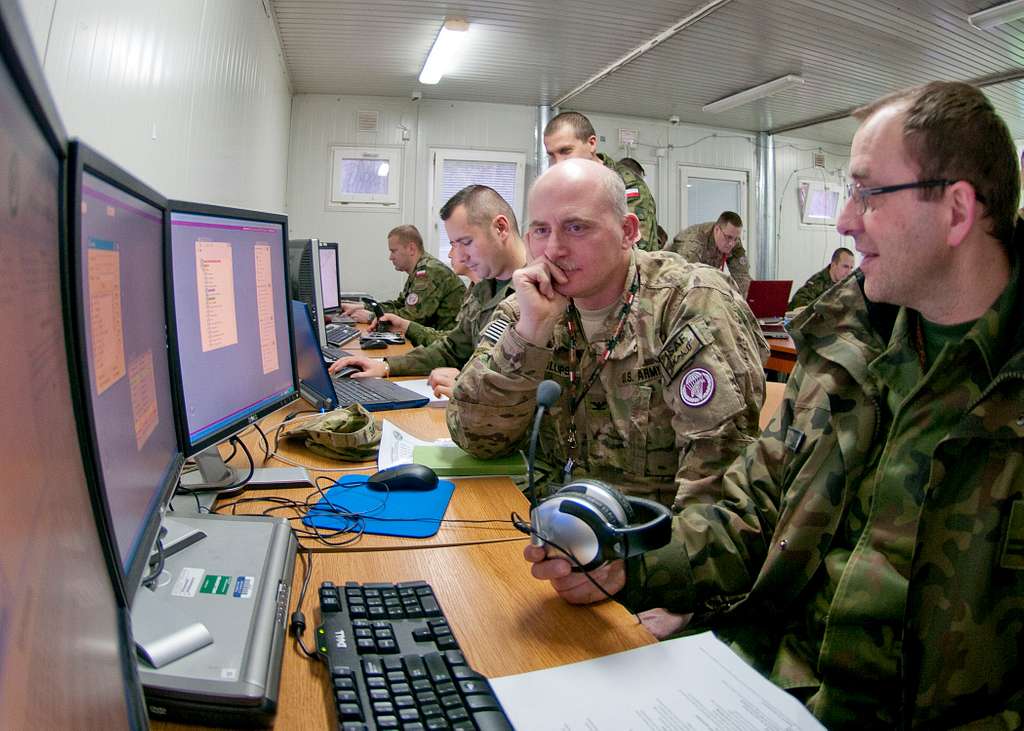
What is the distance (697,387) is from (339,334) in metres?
2.43

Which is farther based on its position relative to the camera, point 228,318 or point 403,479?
point 403,479

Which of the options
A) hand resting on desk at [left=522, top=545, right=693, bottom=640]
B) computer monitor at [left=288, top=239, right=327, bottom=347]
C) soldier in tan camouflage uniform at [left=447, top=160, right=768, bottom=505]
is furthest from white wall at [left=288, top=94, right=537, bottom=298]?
hand resting on desk at [left=522, top=545, right=693, bottom=640]

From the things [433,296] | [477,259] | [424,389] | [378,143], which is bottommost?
[424,389]

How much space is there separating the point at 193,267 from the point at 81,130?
794mm

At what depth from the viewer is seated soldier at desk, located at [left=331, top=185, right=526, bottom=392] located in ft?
8.48

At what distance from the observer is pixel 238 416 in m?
1.09

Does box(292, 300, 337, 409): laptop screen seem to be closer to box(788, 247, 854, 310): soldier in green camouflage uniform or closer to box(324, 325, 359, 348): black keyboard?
box(324, 325, 359, 348): black keyboard

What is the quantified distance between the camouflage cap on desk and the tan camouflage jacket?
182 millimetres

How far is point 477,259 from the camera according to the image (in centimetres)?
270

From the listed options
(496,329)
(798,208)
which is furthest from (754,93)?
(496,329)

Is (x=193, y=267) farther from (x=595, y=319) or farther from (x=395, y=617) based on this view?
(x=595, y=319)

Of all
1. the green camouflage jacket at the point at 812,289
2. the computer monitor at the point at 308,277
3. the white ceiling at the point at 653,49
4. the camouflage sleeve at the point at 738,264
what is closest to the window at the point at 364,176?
the white ceiling at the point at 653,49

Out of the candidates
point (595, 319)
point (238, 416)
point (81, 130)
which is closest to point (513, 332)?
point (595, 319)

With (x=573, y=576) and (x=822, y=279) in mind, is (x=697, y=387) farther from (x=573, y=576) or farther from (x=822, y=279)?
(x=822, y=279)
